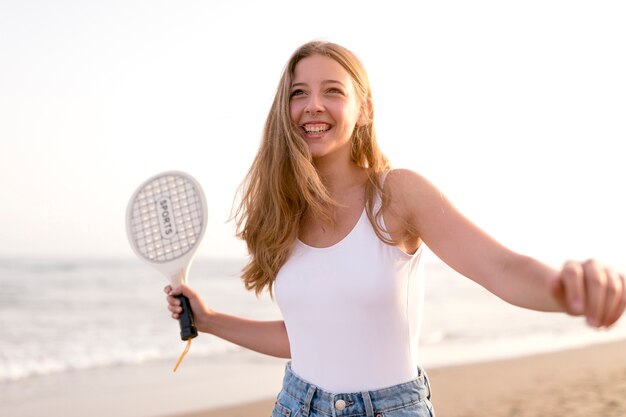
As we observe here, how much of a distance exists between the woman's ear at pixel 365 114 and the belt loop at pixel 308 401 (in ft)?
2.85

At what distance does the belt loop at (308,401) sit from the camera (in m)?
2.21

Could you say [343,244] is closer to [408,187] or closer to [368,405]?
[408,187]

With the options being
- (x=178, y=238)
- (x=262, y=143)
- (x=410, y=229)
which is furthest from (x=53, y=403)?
(x=410, y=229)

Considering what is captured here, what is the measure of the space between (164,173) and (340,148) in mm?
712

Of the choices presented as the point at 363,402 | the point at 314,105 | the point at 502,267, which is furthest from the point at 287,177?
the point at 502,267

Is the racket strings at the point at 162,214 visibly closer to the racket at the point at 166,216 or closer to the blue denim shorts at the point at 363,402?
the racket at the point at 166,216

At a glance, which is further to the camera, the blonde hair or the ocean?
the ocean

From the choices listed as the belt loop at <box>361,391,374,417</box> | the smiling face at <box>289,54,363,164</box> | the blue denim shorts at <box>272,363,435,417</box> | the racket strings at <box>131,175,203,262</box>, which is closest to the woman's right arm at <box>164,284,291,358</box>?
the racket strings at <box>131,175,203,262</box>

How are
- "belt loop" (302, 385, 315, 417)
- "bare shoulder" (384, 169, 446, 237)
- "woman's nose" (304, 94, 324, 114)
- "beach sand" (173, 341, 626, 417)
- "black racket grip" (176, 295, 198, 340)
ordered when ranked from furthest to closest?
"beach sand" (173, 341, 626, 417) → "black racket grip" (176, 295, 198, 340) → "woman's nose" (304, 94, 324, 114) → "belt loop" (302, 385, 315, 417) → "bare shoulder" (384, 169, 446, 237)

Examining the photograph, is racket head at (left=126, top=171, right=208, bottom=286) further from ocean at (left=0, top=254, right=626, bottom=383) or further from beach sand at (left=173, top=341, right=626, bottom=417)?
ocean at (left=0, top=254, right=626, bottom=383)

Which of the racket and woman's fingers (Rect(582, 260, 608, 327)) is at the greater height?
woman's fingers (Rect(582, 260, 608, 327))

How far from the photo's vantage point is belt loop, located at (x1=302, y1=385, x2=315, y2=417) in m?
2.21

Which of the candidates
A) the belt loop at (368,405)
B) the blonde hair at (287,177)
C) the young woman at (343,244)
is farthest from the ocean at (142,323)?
the belt loop at (368,405)

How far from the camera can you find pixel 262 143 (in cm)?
258
